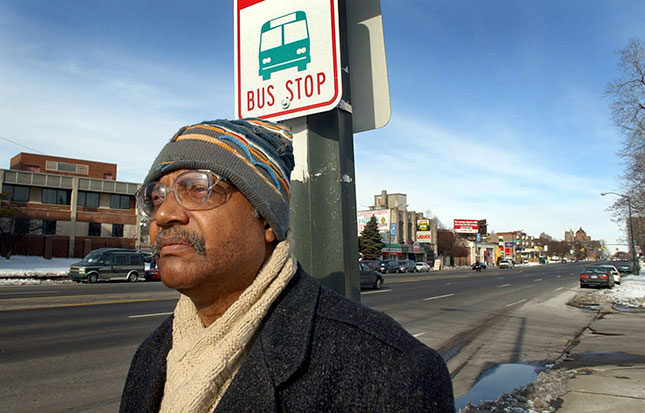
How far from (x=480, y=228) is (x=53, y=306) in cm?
11892

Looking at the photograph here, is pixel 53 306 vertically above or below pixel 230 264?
below

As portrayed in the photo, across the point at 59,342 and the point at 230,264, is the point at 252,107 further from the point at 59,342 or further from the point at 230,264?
the point at 59,342

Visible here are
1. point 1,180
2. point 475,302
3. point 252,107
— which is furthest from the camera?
point 1,180

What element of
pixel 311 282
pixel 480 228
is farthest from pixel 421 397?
pixel 480 228

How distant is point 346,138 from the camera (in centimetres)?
233

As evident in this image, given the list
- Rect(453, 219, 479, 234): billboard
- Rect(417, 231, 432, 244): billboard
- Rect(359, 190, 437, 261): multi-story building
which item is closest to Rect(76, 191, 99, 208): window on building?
Rect(359, 190, 437, 261): multi-story building

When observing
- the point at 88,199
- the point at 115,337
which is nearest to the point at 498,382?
the point at 115,337

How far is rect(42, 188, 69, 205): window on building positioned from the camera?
47.2m

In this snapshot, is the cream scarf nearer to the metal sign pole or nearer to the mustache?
the mustache

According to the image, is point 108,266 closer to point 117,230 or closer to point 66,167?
point 117,230

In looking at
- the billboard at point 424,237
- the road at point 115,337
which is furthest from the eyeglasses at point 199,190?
the billboard at point 424,237

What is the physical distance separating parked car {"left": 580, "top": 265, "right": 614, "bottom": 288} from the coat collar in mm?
30719

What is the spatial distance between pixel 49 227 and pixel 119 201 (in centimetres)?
737

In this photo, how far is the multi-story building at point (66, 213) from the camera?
146 feet
